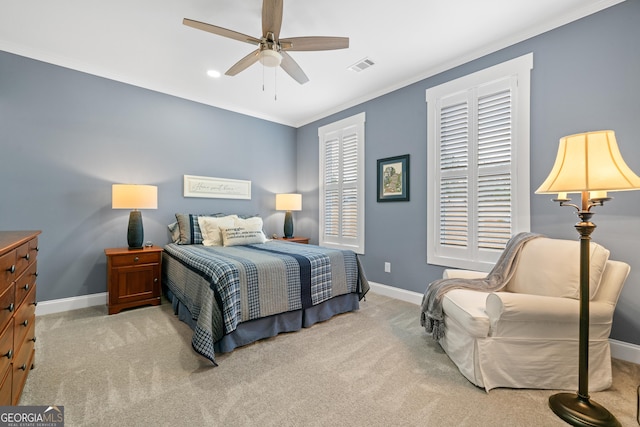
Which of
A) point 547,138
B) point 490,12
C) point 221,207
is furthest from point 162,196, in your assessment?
point 547,138

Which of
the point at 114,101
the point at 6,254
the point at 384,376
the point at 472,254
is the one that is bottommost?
the point at 384,376

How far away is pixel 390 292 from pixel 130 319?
120 inches

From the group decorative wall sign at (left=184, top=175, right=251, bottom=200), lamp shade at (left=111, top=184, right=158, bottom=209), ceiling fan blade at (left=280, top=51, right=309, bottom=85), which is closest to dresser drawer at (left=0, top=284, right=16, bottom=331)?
lamp shade at (left=111, top=184, right=158, bottom=209)

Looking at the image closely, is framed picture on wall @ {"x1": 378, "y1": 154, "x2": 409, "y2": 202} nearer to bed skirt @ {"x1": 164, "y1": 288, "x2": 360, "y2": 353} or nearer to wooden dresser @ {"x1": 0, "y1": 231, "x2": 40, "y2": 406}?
bed skirt @ {"x1": 164, "y1": 288, "x2": 360, "y2": 353}

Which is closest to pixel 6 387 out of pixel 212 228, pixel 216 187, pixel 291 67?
pixel 212 228

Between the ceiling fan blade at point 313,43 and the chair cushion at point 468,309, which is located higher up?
the ceiling fan blade at point 313,43

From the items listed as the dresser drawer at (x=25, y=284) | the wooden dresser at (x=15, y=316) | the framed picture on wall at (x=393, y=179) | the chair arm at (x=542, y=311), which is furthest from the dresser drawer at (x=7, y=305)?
the framed picture on wall at (x=393, y=179)

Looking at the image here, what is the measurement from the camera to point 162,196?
3.80m

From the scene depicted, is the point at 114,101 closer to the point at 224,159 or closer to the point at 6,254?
the point at 224,159

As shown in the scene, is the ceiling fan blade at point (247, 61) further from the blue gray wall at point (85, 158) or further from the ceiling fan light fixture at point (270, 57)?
the blue gray wall at point (85, 158)

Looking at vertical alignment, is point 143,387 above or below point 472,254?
below

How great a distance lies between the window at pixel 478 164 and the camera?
8.63 feet

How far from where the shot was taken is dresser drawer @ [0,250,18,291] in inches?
48.1

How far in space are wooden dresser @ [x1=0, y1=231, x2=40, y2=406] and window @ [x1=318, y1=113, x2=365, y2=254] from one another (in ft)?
11.3
